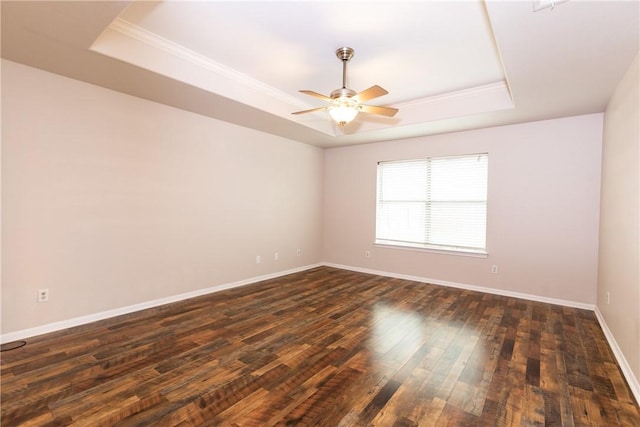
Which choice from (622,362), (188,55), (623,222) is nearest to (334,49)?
(188,55)

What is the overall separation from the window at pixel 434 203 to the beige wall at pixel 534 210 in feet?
0.52

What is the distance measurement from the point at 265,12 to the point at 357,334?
2.99 metres

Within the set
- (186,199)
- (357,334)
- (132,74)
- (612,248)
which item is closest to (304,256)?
(186,199)

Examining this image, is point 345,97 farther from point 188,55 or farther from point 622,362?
point 622,362

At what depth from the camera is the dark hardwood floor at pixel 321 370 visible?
1.81m

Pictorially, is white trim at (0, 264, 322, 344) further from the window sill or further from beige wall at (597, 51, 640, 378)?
beige wall at (597, 51, 640, 378)

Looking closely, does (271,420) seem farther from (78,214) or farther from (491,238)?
(491,238)

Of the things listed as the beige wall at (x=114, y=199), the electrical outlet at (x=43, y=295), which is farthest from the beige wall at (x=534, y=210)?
the electrical outlet at (x=43, y=295)

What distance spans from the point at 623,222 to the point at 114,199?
196 inches

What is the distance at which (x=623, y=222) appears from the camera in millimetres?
2535

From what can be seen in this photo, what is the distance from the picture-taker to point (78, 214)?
10.1 feet

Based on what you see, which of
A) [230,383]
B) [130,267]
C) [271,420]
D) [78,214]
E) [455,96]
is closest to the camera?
[271,420]

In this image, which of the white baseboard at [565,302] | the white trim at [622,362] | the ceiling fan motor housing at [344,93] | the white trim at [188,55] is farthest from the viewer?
the ceiling fan motor housing at [344,93]

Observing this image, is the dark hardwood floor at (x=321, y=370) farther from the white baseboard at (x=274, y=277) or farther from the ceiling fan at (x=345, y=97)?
the ceiling fan at (x=345, y=97)
